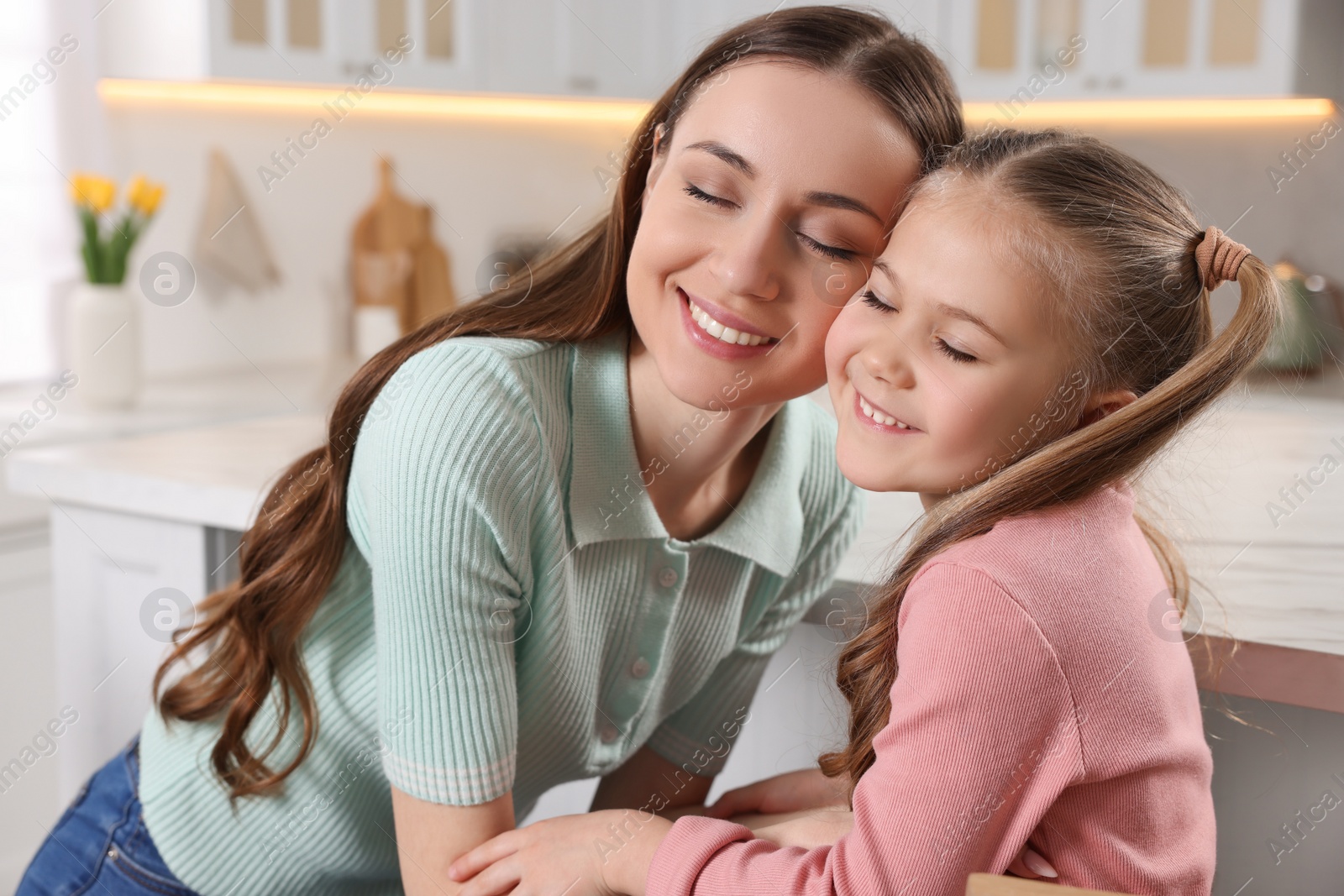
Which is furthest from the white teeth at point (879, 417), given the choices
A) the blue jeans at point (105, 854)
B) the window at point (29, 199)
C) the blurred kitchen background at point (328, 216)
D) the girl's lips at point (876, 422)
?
the window at point (29, 199)

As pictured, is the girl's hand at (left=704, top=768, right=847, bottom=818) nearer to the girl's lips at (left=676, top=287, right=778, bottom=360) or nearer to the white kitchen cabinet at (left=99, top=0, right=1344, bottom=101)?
the girl's lips at (left=676, top=287, right=778, bottom=360)

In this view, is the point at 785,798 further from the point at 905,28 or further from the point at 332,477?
the point at 905,28

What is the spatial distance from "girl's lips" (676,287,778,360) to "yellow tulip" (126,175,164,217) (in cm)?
172

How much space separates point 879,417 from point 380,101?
7.64ft

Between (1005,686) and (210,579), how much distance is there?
35.3 inches

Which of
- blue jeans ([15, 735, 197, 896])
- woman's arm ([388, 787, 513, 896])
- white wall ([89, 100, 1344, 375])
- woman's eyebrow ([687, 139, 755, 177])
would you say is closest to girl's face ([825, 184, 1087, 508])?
woman's eyebrow ([687, 139, 755, 177])

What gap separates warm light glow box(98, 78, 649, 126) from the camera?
2.48 m

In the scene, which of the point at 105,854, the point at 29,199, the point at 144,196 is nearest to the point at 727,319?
the point at 105,854

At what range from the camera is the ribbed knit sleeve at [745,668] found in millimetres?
1124

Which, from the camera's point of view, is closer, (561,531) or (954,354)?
(954,354)

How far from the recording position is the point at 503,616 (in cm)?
88

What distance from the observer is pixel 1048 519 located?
0.76m

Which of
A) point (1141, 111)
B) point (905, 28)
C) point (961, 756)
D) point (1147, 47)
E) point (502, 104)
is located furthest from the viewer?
point (502, 104)

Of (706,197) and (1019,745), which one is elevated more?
(706,197)
